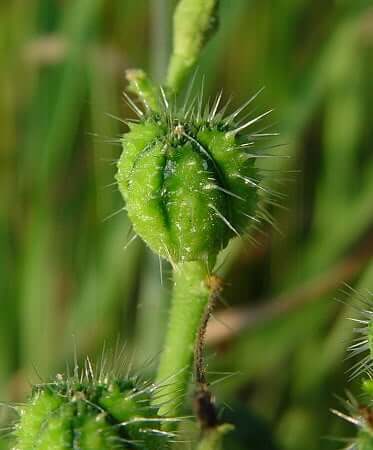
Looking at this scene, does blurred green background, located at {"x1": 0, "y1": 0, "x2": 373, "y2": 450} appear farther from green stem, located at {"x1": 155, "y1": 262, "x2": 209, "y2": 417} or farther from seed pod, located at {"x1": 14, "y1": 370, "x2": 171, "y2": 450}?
seed pod, located at {"x1": 14, "y1": 370, "x2": 171, "y2": 450}

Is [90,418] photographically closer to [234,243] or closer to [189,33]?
[189,33]

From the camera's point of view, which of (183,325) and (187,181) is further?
(183,325)

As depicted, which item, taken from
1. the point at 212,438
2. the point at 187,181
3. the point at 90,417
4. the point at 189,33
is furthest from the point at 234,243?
the point at 212,438

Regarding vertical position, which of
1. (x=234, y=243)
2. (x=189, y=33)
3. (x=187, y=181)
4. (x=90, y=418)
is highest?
(x=189, y=33)

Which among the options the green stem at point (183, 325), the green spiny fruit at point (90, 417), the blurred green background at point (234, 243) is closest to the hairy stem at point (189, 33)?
the green stem at point (183, 325)

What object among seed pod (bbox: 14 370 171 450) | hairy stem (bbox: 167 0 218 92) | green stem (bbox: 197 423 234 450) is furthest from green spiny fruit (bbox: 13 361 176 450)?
hairy stem (bbox: 167 0 218 92)

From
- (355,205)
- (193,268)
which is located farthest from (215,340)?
(193,268)
